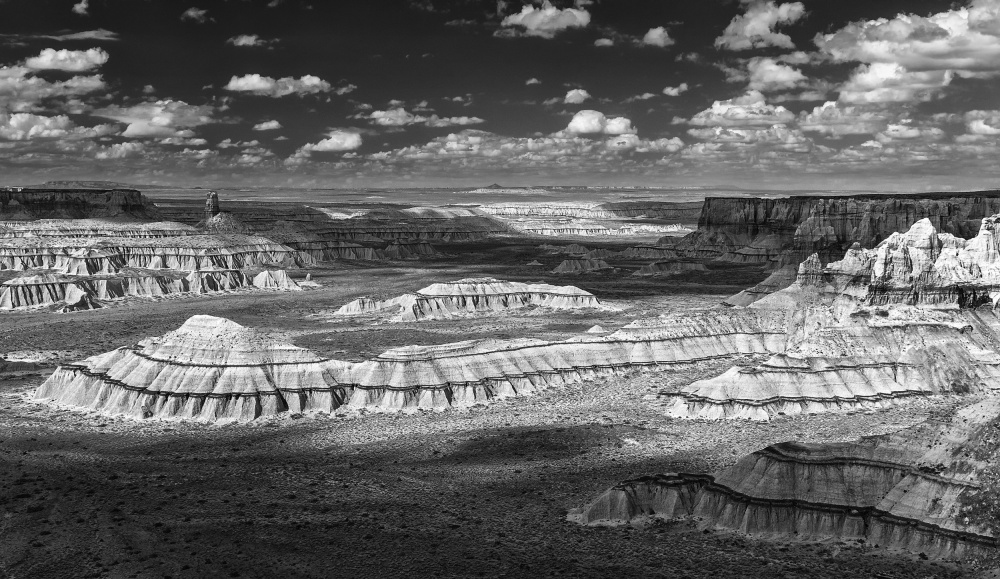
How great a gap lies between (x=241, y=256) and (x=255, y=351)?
97224 millimetres

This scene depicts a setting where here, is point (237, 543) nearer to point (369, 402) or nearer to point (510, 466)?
point (510, 466)

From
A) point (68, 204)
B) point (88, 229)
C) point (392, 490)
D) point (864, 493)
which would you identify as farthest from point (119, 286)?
point (864, 493)

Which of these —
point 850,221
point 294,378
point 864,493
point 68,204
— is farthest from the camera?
point 68,204

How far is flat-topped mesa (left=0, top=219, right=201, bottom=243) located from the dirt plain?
92.1 m

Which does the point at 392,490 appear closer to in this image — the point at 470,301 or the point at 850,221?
the point at 470,301

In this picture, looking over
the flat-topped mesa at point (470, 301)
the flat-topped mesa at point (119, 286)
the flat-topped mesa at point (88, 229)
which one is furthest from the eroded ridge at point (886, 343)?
the flat-topped mesa at point (88, 229)

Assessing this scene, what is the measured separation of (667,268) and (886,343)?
91.2m

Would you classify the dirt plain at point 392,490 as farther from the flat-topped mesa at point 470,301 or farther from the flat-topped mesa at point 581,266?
the flat-topped mesa at point 581,266

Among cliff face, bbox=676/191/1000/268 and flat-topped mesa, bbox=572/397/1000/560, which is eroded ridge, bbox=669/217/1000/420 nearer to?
flat-topped mesa, bbox=572/397/1000/560

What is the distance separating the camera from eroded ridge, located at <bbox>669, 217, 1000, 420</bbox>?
47656mm

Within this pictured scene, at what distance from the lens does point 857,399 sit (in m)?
48.2

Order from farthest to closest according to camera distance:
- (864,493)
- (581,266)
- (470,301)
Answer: (581,266), (470,301), (864,493)

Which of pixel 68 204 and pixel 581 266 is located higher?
pixel 68 204

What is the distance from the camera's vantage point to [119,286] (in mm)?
108250
